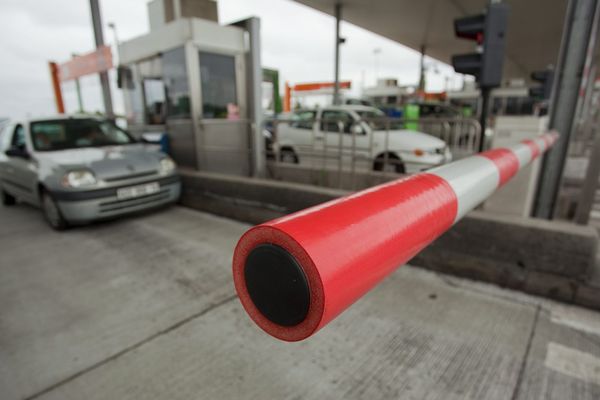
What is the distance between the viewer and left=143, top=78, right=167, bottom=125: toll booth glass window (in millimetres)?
7543

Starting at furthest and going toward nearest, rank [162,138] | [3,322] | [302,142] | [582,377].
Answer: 1. [302,142]
2. [162,138]
3. [3,322]
4. [582,377]

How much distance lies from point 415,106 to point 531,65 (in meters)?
24.1

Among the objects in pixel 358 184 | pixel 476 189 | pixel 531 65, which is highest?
pixel 531 65

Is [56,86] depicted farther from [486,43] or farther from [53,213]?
[486,43]

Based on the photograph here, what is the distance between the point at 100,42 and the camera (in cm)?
800

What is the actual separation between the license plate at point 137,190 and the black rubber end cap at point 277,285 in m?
4.74

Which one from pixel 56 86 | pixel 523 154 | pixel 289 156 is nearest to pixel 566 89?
pixel 523 154

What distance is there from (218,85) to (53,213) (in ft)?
12.2

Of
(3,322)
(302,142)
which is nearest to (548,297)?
(3,322)

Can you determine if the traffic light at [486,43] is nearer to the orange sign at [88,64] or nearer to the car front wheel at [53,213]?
the car front wheel at [53,213]

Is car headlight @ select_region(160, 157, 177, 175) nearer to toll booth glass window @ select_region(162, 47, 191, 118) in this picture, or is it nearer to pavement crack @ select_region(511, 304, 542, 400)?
toll booth glass window @ select_region(162, 47, 191, 118)

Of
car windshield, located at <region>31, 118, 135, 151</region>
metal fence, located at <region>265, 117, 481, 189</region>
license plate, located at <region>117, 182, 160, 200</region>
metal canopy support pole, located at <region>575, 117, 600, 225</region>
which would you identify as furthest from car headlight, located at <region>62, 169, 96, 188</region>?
metal canopy support pole, located at <region>575, 117, 600, 225</region>

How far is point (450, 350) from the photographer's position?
7.33ft

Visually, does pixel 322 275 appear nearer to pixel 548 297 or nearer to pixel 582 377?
pixel 582 377
